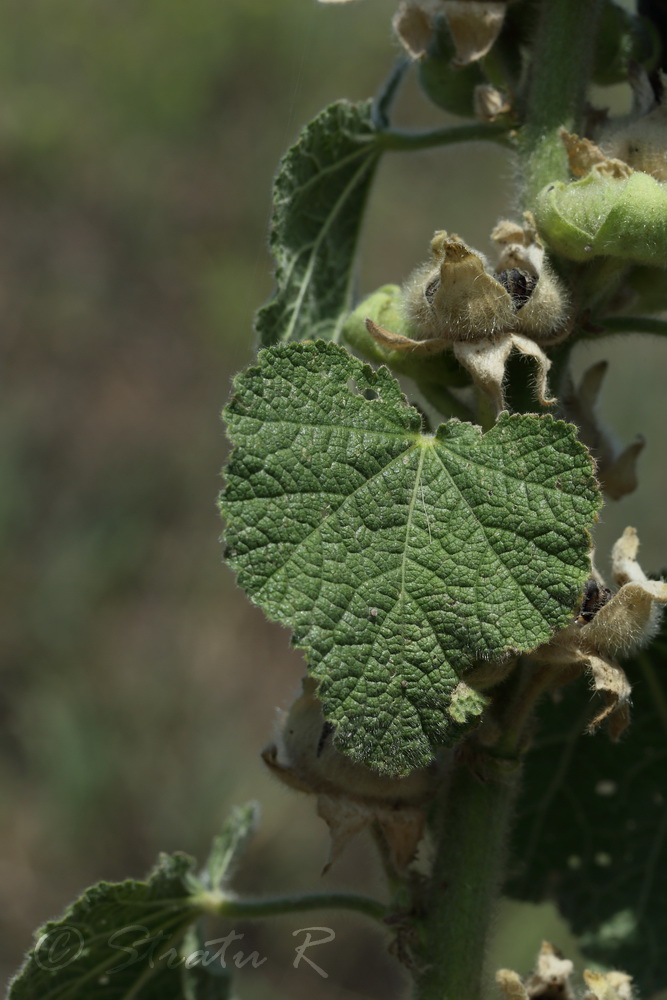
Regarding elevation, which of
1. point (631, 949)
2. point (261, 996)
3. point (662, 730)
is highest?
→ point (662, 730)

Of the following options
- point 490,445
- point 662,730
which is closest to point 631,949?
point 662,730

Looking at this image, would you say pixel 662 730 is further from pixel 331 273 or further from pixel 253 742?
pixel 253 742

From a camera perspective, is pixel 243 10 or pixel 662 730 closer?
pixel 662 730

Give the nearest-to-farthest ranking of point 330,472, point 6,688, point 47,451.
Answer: point 330,472
point 6,688
point 47,451

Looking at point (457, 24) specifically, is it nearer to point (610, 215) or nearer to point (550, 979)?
point (610, 215)

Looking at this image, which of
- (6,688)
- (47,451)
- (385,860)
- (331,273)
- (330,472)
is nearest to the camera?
(330,472)
